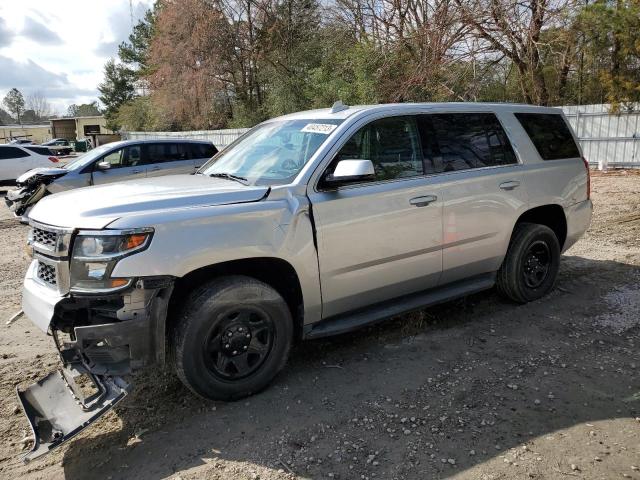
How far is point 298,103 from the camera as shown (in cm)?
2769

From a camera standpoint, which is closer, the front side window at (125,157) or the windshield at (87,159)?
the windshield at (87,159)

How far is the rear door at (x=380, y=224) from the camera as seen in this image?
367 cm

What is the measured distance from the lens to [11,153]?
54.5 ft

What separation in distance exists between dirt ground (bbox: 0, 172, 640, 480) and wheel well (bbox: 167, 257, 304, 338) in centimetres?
56

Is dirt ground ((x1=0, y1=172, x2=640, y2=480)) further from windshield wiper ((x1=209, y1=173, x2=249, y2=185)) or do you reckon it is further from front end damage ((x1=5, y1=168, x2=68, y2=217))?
front end damage ((x1=5, y1=168, x2=68, y2=217))

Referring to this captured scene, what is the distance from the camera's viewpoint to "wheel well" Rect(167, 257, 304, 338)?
3.31m

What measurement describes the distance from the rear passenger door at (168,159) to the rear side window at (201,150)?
97mm

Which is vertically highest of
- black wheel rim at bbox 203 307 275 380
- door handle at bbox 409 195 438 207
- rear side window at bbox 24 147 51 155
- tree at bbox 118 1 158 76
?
tree at bbox 118 1 158 76

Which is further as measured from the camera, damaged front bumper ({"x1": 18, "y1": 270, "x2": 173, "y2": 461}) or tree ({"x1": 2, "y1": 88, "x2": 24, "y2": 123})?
tree ({"x1": 2, "y1": 88, "x2": 24, "y2": 123})

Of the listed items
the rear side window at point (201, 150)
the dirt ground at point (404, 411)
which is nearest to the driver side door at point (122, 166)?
the rear side window at point (201, 150)

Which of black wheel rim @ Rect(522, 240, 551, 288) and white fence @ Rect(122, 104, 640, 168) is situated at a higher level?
white fence @ Rect(122, 104, 640, 168)

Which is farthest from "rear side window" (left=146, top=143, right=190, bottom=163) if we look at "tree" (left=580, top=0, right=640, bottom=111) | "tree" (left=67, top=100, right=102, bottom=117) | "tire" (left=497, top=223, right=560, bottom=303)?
"tree" (left=67, top=100, right=102, bottom=117)

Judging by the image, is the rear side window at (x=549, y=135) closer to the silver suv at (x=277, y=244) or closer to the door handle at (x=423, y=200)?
the silver suv at (x=277, y=244)

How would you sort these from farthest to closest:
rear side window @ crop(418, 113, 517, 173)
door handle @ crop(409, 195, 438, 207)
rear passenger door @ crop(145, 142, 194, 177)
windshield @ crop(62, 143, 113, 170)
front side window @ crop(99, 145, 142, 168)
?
rear passenger door @ crop(145, 142, 194, 177), front side window @ crop(99, 145, 142, 168), windshield @ crop(62, 143, 113, 170), rear side window @ crop(418, 113, 517, 173), door handle @ crop(409, 195, 438, 207)
